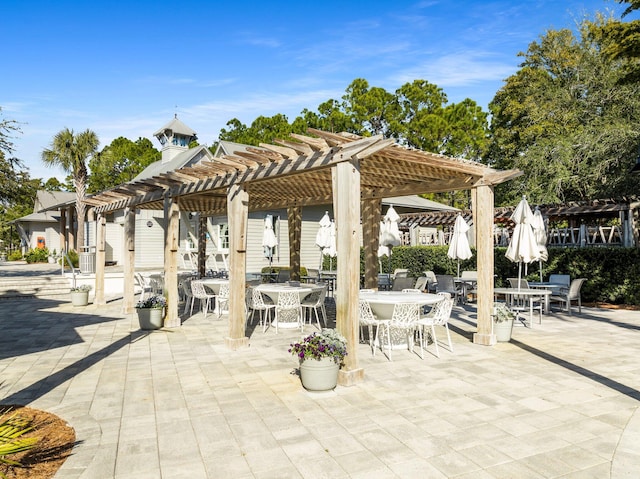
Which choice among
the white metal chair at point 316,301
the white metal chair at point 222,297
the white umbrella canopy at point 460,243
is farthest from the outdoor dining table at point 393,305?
the white umbrella canopy at point 460,243

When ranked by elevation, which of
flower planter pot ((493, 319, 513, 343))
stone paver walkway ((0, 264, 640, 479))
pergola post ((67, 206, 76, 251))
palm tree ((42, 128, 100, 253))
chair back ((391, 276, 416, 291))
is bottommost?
stone paver walkway ((0, 264, 640, 479))

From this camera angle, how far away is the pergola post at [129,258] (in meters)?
11.0

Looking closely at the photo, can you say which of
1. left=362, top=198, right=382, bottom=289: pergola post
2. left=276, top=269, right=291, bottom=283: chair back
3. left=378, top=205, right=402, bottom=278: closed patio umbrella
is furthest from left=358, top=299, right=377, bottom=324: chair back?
left=276, top=269, right=291, bottom=283: chair back

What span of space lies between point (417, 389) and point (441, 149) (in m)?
29.8

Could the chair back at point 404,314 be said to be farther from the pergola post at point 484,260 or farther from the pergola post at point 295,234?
the pergola post at point 295,234

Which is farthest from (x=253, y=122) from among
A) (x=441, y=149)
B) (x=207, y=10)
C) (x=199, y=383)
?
(x=199, y=383)

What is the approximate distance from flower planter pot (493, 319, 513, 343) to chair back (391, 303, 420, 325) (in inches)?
72.7

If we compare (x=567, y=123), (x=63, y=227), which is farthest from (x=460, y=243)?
(x=63, y=227)

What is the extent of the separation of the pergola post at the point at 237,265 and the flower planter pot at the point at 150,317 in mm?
2275

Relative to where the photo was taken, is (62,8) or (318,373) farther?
(62,8)

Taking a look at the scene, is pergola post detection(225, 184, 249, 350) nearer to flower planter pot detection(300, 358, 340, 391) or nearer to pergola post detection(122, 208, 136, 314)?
flower planter pot detection(300, 358, 340, 391)

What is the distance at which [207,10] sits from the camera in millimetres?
12414

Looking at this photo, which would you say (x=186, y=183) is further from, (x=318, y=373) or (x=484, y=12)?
(x=484, y=12)

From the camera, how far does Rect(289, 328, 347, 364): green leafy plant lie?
5070mm
